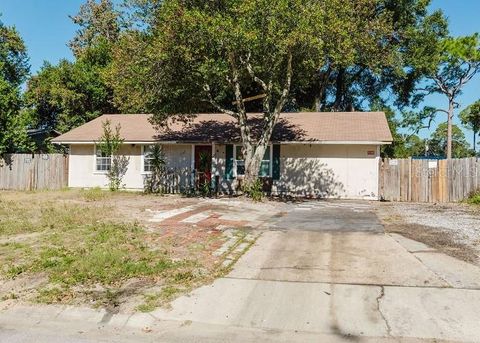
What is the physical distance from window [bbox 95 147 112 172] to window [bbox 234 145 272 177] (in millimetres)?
6311

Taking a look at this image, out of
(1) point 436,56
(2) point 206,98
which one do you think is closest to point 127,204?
(2) point 206,98

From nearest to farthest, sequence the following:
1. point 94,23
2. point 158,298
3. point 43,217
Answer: point 158,298, point 43,217, point 94,23

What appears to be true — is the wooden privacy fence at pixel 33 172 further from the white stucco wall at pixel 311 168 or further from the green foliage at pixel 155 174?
the green foliage at pixel 155 174

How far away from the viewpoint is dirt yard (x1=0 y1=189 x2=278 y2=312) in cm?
587

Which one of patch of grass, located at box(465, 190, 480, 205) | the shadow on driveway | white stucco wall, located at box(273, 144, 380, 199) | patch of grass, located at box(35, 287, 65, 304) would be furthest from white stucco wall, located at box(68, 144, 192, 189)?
patch of grass, located at box(35, 287, 65, 304)

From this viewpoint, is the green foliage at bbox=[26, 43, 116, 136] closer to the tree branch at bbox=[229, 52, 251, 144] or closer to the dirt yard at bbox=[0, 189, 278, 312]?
the tree branch at bbox=[229, 52, 251, 144]

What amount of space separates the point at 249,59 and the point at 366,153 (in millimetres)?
6866

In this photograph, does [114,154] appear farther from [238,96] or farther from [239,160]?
[238,96]

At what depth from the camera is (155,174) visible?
70.5ft

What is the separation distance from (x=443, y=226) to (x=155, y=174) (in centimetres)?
1386

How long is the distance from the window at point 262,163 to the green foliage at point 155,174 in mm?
3495

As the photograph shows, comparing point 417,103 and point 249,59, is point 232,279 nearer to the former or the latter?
point 249,59

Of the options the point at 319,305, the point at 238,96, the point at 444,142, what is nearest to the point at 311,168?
the point at 238,96

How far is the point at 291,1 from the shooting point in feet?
44.6
